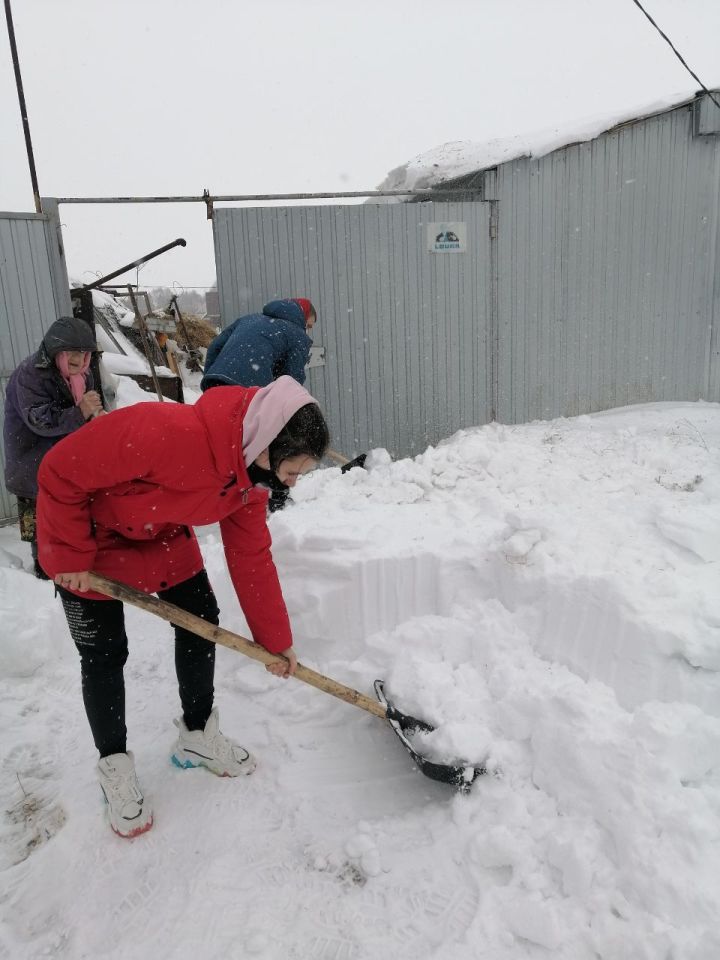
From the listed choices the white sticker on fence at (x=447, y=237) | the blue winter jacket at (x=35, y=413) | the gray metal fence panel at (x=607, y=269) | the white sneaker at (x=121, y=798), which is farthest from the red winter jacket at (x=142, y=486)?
the gray metal fence panel at (x=607, y=269)

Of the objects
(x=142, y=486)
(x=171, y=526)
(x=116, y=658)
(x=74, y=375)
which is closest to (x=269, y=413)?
(x=142, y=486)

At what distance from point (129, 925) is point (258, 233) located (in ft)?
15.4

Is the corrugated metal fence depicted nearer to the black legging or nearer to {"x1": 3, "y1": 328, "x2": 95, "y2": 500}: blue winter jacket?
{"x1": 3, "y1": 328, "x2": 95, "y2": 500}: blue winter jacket

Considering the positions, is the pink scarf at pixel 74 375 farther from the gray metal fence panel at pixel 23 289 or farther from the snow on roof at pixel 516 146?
the snow on roof at pixel 516 146

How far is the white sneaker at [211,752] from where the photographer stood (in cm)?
249

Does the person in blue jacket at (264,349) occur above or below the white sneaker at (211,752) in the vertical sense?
above

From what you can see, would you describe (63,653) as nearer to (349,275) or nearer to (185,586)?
(185,586)

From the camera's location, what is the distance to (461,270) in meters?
5.91

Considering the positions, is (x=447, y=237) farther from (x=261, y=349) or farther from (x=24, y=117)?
(x=24, y=117)

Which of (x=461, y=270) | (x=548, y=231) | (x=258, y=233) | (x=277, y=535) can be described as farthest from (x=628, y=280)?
(x=277, y=535)

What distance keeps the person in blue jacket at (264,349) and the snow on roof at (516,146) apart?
115 inches

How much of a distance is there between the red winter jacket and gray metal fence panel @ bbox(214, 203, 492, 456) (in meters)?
3.43

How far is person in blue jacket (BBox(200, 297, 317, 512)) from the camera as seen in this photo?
3.85 m

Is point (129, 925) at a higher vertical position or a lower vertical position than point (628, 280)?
lower
